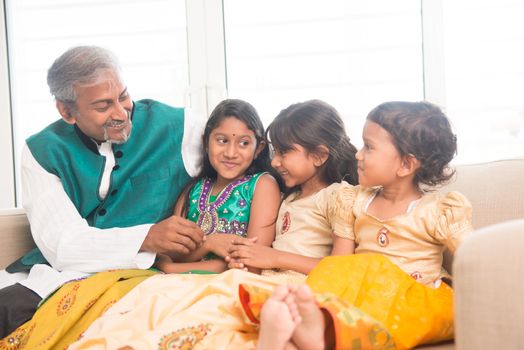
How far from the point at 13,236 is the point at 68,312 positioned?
2.04 ft

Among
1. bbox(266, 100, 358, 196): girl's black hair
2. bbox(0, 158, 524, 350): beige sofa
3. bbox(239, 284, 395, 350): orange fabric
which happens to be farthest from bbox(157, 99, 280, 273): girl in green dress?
bbox(0, 158, 524, 350): beige sofa

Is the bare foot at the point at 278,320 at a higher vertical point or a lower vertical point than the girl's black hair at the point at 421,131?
lower

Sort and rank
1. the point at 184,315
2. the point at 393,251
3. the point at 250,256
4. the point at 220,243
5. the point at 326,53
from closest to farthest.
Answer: the point at 184,315 → the point at 393,251 → the point at 250,256 → the point at 220,243 → the point at 326,53

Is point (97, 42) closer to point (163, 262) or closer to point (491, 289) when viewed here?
point (163, 262)

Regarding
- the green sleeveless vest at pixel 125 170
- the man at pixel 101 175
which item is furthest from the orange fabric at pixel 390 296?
the green sleeveless vest at pixel 125 170

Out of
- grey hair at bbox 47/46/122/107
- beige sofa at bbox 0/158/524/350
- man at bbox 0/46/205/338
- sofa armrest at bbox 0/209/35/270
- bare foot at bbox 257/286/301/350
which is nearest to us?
beige sofa at bbox 0/158/524/350

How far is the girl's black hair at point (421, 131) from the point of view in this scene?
5.48 feet

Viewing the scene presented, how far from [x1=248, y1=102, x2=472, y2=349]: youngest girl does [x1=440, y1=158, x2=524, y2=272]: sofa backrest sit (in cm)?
9

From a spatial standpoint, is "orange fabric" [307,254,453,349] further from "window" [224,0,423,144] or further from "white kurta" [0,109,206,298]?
"window" [224,0,423,144]

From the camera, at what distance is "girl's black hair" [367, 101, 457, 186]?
5.48 feet

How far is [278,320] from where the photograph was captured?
124 centimetres

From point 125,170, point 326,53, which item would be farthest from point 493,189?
point 326,53

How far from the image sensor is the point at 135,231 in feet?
6.53

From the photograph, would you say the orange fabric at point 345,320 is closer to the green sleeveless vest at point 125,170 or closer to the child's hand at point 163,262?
the child's hand at point 163,262
